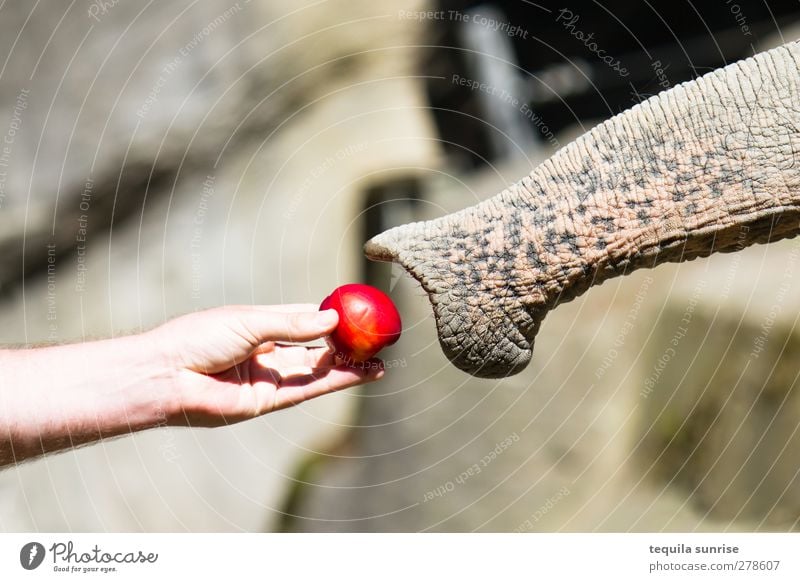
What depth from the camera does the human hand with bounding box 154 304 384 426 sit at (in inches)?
36.0

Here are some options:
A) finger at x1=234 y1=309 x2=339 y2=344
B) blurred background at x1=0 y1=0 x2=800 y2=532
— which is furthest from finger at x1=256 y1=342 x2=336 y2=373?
blurred background at x1=0 y1=0 x2=800 y2=532

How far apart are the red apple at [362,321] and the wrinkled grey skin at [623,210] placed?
8 centimetres

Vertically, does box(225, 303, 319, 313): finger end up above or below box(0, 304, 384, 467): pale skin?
above

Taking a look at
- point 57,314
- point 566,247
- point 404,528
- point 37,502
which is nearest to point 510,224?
point 566,247

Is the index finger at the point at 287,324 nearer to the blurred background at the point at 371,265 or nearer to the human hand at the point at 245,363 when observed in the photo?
the human hand at the point at 245,363

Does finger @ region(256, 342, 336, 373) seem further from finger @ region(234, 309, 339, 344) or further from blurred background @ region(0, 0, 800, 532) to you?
blurred background @ region(0, 0, 800, 532)

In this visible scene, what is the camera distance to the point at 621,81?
184 centimetres

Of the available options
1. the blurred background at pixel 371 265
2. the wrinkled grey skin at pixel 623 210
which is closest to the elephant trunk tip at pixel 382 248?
the wrinkled grey skin at pixel 623 210

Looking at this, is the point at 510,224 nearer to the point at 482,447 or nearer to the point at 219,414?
the point at 219,414

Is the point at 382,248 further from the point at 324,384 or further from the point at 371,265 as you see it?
the point at 371,265

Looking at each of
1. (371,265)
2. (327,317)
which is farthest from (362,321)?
(371,265)

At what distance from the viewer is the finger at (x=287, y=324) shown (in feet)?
2.92

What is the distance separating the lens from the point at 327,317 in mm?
903

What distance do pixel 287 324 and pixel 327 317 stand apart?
0.15 feet
